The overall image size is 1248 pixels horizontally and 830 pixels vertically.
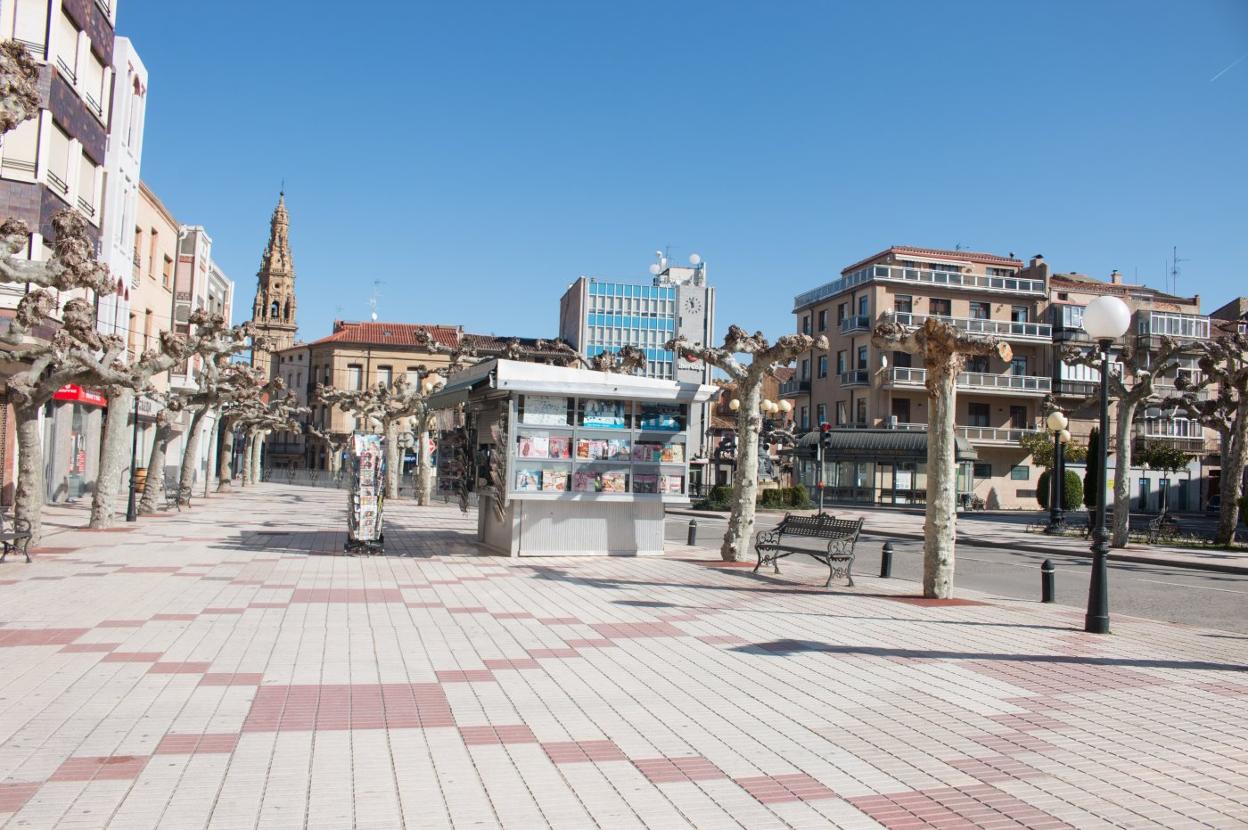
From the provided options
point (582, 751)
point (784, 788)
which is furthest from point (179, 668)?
point (784, 788)

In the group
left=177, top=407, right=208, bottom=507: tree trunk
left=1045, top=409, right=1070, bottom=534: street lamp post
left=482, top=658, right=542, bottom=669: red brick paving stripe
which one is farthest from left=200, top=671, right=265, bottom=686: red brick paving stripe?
left=1045, top=409, right=1070, bottom=534: street lamp post

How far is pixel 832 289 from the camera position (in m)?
63.3

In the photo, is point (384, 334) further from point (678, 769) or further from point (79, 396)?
point (678, 769)

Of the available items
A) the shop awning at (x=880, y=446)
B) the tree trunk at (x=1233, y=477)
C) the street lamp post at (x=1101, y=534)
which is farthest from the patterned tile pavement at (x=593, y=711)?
the shop awning at (x=880, y=446)

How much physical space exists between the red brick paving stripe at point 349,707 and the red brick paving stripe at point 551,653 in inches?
54.6

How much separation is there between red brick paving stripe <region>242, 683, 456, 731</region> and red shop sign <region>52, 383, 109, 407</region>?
22.2m

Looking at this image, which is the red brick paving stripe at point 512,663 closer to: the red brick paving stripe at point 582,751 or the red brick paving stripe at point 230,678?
the red brick paving stripe at point 230,678

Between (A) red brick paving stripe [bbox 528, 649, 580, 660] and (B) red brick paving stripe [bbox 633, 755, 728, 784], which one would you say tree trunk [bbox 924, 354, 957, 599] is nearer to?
(A) red brick paving stripe [bbox 528, 649, 580, 660]

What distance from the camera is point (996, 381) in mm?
57438

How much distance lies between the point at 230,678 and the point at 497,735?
2.54m

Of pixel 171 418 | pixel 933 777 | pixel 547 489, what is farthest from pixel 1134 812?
pixel 171 418

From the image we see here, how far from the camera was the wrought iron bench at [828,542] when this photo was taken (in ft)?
47.6

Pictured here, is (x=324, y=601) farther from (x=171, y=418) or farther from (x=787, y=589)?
(x=171, y=418)

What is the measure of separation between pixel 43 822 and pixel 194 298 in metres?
43.1
